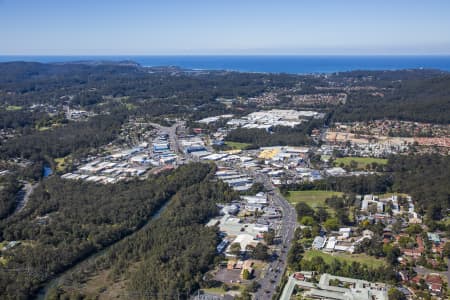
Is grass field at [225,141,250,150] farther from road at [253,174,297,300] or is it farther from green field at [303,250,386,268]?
green field at [303,250,386,268]

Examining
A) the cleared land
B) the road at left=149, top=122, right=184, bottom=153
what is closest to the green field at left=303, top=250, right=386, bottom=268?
the road at left=149, top=122, right=184, bottom=153

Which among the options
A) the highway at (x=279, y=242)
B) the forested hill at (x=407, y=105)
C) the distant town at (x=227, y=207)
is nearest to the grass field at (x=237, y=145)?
the distant town at (x=227, y=207)

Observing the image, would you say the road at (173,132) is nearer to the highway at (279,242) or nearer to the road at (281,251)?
the highway at (279,242)

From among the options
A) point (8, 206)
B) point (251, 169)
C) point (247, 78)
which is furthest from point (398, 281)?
point (247, 78)

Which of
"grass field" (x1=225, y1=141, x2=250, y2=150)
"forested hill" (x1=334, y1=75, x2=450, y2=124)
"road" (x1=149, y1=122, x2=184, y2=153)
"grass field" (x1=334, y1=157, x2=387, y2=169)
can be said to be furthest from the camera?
"forested hill" (x1=334, y1=75, x2=450, y2=124)

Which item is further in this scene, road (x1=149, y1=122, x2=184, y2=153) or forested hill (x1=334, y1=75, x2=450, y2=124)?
Result: forested hill (x1=334, y1=75, x2=450, y2=124)

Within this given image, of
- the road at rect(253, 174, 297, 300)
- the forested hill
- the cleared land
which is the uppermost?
the forested hill

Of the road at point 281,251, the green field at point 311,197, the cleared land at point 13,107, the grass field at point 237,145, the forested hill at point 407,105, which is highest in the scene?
the forested hill at point 407,105
